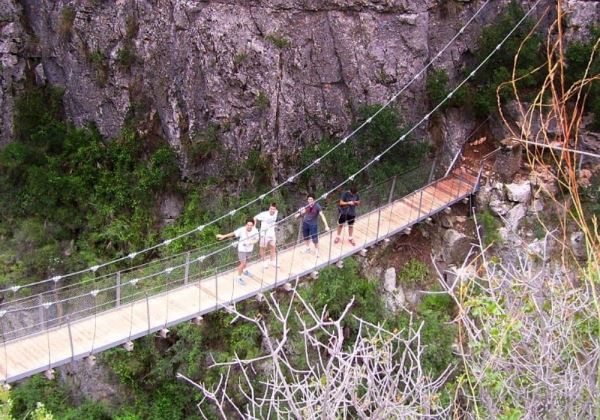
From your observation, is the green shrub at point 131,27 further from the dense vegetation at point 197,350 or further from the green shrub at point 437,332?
the green shrub at point 437,332

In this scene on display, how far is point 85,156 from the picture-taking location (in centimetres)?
984

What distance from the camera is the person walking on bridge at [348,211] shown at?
6.66 m

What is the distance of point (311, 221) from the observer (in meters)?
6.50

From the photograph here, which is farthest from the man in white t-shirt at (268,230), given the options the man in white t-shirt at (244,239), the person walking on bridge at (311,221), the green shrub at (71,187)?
the green shrub at (71,187)

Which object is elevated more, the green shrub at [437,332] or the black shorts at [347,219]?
the black shorts at [347,219]

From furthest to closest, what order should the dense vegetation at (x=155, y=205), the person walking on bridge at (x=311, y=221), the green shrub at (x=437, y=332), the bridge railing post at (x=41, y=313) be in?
1. the dense vegetation at (x=155, y=205)
2. the green shrub at (x=437, y=332)
3. the person walking on bridge at (x=311, y=221)
4. the bridge railing post at (x=41, y=313)

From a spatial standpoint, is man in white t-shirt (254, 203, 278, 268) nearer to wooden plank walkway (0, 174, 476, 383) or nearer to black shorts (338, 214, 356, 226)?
wooden plank walkway (0, 174, 476, 383)

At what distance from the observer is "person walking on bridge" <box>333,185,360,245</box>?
6.66 meters

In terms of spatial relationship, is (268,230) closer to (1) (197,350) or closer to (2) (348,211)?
(2) (348,211)

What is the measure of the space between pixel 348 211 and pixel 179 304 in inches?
83.0

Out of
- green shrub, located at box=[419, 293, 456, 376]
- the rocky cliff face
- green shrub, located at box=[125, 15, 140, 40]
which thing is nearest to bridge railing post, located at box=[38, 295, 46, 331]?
green shrub, located at box=[419, 293, 456, 376]

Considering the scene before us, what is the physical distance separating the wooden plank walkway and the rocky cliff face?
81.8 inches

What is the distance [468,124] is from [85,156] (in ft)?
20.0

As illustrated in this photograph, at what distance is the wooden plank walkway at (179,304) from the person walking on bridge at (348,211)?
11 centimetres
